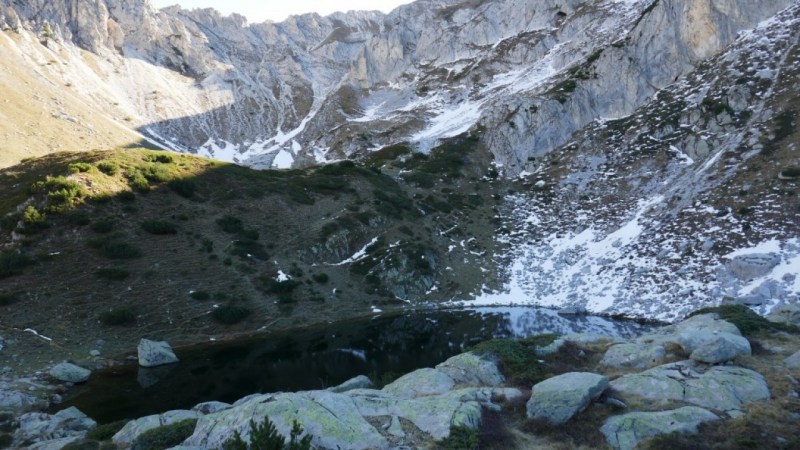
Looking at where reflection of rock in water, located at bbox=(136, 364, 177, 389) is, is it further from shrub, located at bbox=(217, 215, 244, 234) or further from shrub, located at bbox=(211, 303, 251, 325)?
shrub, located at bbox=(217, 215, 244, 234)

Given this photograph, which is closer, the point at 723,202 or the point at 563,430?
the point at 563,430

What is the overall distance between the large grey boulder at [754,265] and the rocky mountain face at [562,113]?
0.13 m

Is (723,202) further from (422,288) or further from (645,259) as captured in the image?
(422,288)

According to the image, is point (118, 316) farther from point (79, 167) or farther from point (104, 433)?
point (104, 433)

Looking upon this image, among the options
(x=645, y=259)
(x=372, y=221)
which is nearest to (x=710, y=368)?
(x=645, y=259)

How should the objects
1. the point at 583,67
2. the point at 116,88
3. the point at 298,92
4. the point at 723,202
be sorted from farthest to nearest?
the point at 298,92 → the point at 116,88 → the point at 583,67 → the point at 723,202

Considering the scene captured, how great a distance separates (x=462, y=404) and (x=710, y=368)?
9305 mm

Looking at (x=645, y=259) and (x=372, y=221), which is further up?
(x=372, y=221)

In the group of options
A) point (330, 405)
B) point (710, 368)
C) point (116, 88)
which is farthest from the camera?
point (116, 88)

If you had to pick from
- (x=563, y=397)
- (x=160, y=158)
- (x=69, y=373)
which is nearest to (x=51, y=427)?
(x=69, y=373)

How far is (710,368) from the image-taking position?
1566 centimetres

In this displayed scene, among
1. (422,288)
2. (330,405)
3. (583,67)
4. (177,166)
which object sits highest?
(583,67)

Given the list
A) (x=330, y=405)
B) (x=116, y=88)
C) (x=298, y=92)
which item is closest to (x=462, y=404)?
(x=330, y=405)

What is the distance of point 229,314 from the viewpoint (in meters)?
41.7
